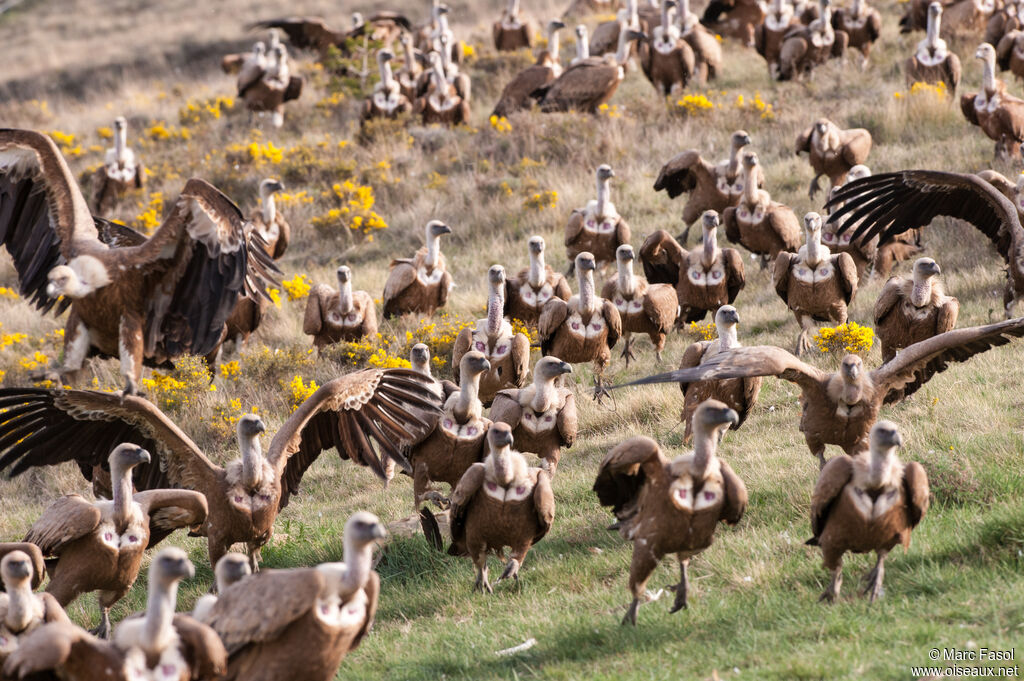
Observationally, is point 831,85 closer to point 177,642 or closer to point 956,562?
point 956,562

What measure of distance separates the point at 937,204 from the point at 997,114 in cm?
458

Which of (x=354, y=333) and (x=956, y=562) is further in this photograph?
(x=354, y=333)

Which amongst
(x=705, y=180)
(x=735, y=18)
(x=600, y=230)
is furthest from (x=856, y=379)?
(x=735, y=18)

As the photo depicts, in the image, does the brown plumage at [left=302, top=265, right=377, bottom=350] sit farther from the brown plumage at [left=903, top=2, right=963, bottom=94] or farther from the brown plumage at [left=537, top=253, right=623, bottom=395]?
the brown plumage at [left=903, top=2, right=963, bottom=94]

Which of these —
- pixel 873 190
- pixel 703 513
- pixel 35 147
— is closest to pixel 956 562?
pixel 703 513

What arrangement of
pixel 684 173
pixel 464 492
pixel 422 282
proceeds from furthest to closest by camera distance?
pixel 684 173
pixel 422 282
pixel 464 492

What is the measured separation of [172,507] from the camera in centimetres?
760

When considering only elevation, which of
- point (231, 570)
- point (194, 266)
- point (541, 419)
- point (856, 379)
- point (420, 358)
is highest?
point (194, 266)

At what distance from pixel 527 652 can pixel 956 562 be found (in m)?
2.39

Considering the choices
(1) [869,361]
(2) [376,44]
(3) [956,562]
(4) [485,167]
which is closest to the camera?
(3) [956,562]

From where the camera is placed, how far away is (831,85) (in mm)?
18625

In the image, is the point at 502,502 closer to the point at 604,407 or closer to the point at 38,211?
the point at 604,407

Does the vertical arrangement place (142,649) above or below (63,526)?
above

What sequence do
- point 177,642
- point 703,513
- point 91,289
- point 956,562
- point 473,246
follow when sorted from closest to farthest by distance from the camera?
1. point 177,642
2. point 703,513
3. point 956,562
4. point 91,289
5. point 473,246
